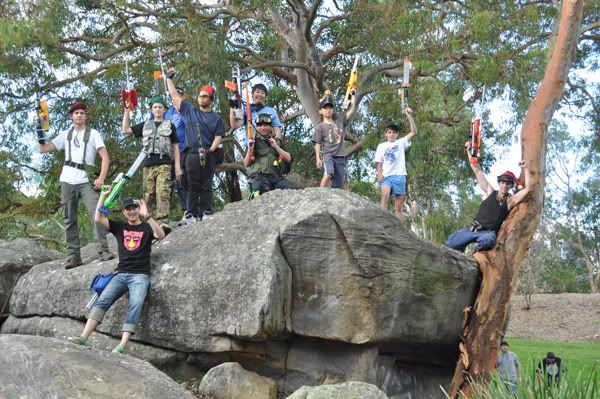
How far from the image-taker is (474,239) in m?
10.1

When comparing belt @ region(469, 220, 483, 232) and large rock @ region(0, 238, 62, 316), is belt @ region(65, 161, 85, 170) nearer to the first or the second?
large rock @ region(0, 238, 62, 316)

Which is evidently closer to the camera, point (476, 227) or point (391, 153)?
point (476, 227)

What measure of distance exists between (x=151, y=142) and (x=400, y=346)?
12.8 ft

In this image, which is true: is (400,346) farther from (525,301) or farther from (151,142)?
(525,301)

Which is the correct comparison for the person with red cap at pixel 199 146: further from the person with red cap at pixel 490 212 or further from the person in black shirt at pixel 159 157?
the person with red cap at pixel 490 212

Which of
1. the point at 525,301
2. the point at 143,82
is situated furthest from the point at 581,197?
the point at 143,82

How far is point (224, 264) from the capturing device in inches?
332

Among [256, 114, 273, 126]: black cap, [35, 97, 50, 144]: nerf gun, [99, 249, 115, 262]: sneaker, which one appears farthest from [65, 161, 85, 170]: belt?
[256, 114, 273, 126]: black cap

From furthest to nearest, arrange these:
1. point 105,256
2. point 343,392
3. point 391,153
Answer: point 391,153 < point 105,256 < point 343,392

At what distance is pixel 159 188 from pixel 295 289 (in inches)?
91.9

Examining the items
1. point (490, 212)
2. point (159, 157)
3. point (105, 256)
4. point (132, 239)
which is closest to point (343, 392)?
point (132, 239)

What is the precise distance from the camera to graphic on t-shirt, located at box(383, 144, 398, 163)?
34.1 ft

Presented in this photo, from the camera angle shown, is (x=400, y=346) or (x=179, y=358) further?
(x=400, y=346)

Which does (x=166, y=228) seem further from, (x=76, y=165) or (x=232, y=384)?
(x=232, y=384)
